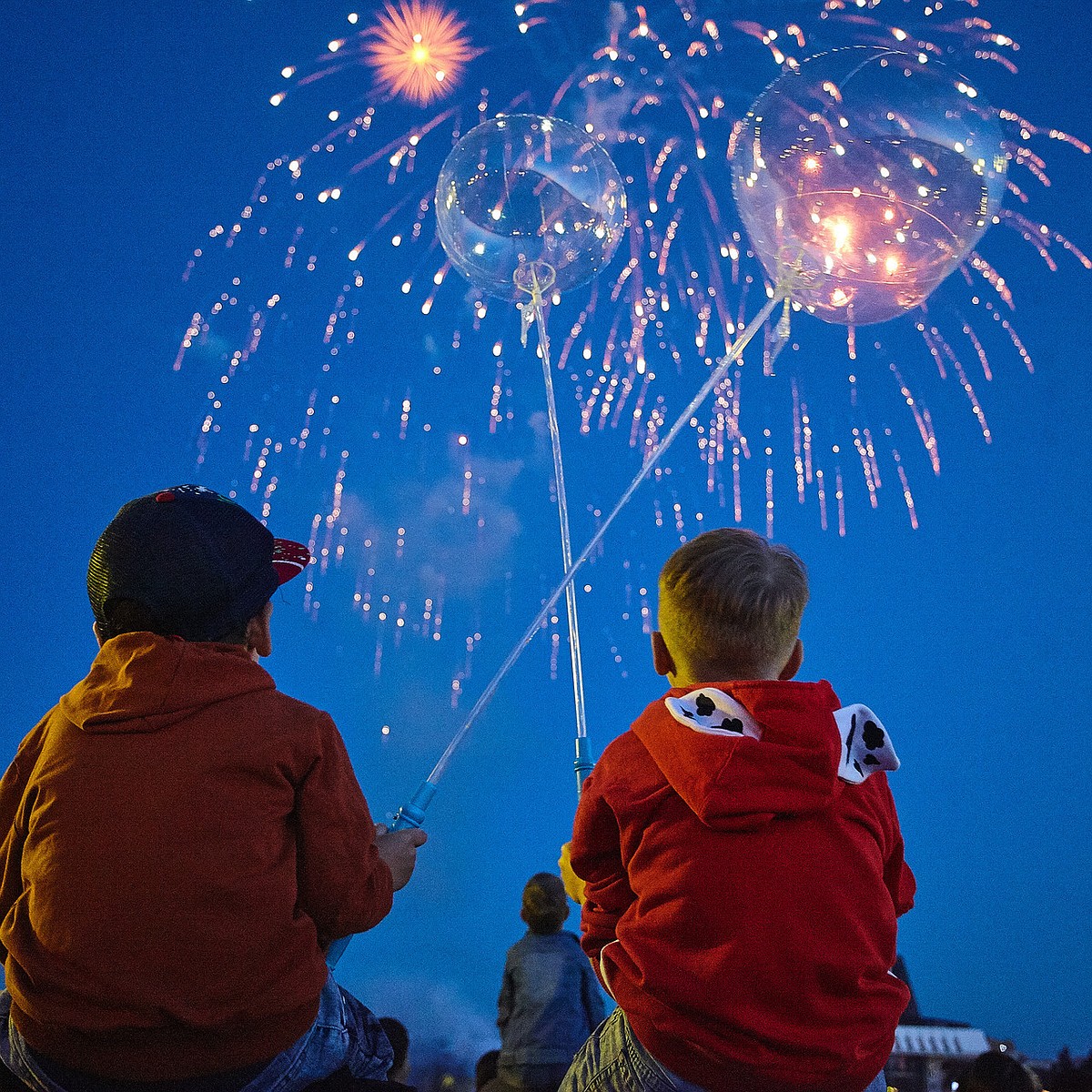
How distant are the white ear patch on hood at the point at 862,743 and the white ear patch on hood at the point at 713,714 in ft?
0.45

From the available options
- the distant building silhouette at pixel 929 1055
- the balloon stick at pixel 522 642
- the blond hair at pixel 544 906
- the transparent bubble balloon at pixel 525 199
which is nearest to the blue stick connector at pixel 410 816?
the balloon stick at pixel 522 642

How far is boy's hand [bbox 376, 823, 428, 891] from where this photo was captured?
4.42 feet

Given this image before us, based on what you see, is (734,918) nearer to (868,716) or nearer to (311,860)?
(868,716)

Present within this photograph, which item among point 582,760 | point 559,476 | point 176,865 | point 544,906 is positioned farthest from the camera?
point 544,906

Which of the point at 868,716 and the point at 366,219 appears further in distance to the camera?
the point at 366,219

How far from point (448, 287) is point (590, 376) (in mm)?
1274

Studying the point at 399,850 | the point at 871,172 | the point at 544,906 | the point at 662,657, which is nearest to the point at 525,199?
the point at 871,172

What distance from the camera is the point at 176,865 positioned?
41.3 inches

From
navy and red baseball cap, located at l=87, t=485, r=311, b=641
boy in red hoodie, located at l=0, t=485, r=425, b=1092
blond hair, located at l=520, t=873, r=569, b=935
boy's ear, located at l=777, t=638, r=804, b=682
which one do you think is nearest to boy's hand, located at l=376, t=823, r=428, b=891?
boy in red hoodie, located at l=0, t=485, r=425, b=1092

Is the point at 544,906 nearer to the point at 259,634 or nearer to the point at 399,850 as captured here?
the point at 399,850

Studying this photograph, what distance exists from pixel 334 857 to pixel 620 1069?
0.47 meters

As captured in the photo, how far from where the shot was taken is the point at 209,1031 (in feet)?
3.40

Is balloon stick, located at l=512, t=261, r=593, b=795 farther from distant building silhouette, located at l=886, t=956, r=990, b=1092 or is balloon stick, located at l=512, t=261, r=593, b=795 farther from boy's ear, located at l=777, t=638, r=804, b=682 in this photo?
distant building silhouette, located at l=886, t=956, r=990, b=1092

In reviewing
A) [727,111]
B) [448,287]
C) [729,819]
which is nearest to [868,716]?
[729,819]
